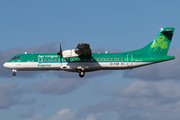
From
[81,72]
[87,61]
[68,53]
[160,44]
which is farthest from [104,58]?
[160,44]

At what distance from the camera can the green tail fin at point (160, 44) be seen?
123ft

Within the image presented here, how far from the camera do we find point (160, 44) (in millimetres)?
37875

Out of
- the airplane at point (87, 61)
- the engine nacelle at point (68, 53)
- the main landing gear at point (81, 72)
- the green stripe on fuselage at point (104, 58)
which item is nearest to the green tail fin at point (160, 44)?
the airplane at point (87, 61)

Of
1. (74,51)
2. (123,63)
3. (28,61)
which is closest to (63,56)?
(74,51)

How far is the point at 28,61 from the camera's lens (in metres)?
37.0

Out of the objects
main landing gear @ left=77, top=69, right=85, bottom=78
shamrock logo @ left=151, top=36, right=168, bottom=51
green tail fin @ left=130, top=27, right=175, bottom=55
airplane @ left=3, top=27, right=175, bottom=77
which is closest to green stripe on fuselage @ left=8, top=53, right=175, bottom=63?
airplane @ left=3, top=27, right=175, bottom=77

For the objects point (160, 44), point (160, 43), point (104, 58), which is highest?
point (160, 43)

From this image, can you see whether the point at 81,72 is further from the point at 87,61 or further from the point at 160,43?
the point at 160,43

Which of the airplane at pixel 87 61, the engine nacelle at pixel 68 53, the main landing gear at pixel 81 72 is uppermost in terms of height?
the engine nacelle at pixel 68 53

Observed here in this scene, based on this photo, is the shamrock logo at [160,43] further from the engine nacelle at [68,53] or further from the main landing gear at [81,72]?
the engine nacelle at [68,53]

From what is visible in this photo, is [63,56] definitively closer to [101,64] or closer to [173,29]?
[101,64]

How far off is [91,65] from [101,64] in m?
1.23

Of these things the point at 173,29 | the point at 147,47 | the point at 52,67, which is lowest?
the point at 52,67

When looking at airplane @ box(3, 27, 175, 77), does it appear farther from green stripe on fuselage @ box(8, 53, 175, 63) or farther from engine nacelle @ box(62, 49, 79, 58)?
engine nacelle @ box(62, 49, 79, 58)
